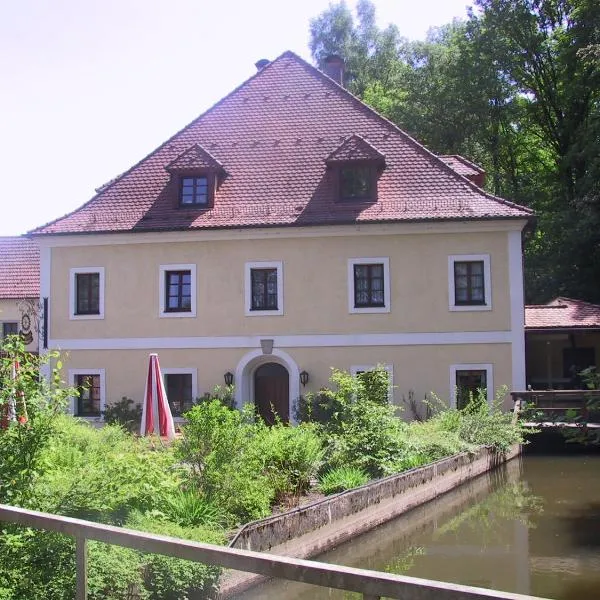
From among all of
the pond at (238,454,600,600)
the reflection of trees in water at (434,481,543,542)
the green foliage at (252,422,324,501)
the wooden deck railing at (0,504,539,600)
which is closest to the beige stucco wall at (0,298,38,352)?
the pond at (238,454,600,600)

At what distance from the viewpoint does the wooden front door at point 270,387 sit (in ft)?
78.0

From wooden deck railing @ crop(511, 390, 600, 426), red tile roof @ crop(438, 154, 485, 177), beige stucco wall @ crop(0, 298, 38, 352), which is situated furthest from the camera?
beige stucco wall @ crop(0, 298, 38, 352)

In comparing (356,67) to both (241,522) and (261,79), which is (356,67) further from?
(241,522)

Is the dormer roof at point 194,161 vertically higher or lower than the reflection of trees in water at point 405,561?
higher

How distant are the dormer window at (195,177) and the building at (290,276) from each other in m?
0.04

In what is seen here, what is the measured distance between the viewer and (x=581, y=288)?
114ft

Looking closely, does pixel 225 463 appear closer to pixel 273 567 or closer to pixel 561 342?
pixel 273 567

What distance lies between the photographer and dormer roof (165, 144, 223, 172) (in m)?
23.5

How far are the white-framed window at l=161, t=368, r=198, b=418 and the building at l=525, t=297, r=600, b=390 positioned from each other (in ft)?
37.7

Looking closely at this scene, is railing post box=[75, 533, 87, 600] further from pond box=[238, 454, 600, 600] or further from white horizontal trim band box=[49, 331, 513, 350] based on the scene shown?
white horizontal trim band box=[49, 331, 513, 350]

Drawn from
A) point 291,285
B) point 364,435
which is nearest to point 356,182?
point 291,285

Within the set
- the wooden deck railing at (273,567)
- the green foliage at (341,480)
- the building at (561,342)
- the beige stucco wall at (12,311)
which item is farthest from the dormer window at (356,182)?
the wooden deck railing at (273,567)

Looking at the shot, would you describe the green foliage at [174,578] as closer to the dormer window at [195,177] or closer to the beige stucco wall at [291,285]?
the beige stucco wall at [291,285]

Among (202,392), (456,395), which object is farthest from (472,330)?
(202,392)
